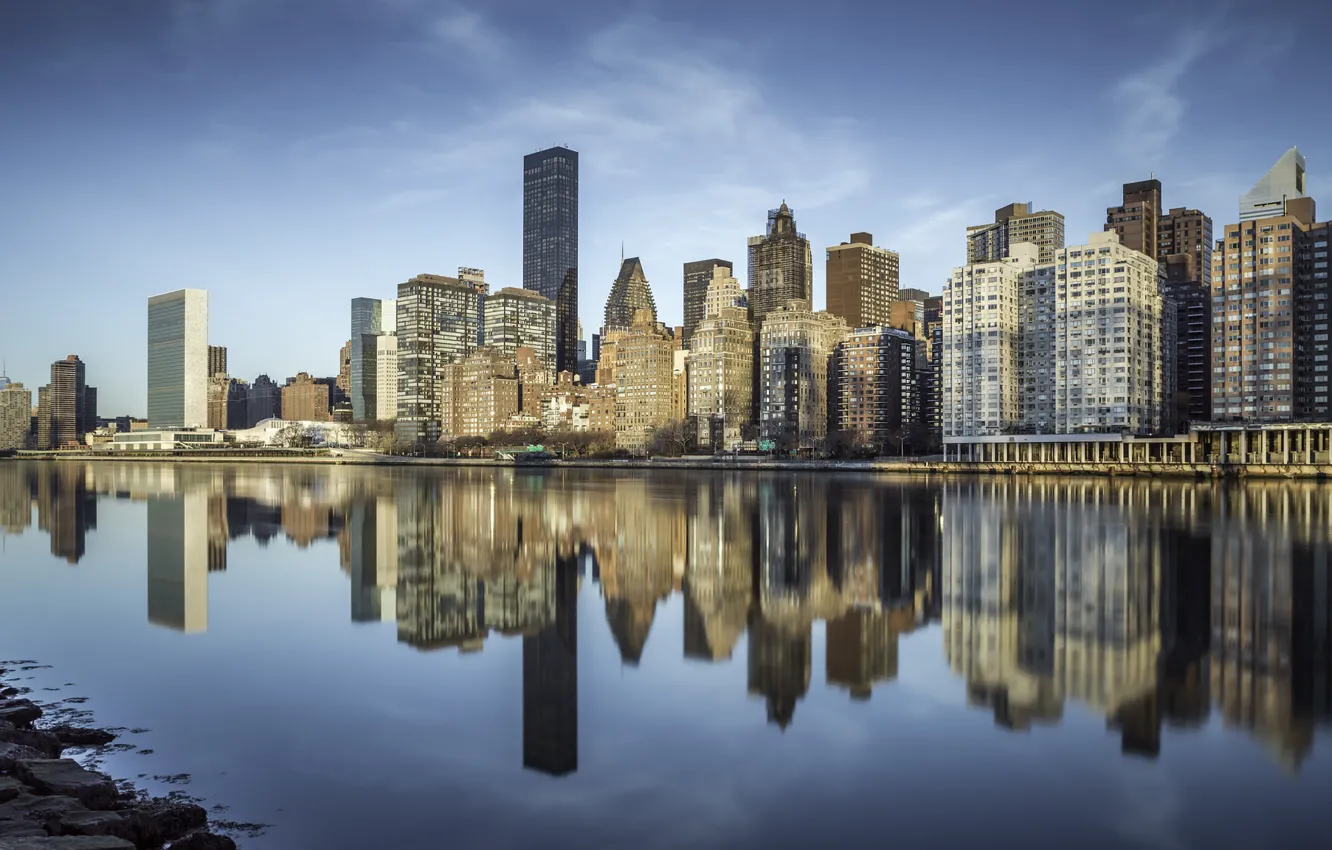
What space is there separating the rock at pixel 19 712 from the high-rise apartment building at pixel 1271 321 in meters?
156

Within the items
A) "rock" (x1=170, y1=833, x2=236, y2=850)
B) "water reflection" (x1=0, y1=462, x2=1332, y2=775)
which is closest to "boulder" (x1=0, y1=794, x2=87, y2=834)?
"rock" (x1=170, y1=833, x2=236, y2=850)

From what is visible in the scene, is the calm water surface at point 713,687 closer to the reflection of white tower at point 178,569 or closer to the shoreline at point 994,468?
the reflection of white tower at point 178,569

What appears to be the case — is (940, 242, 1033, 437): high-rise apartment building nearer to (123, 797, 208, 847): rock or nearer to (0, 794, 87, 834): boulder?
(123, 797, 208, 847): rock

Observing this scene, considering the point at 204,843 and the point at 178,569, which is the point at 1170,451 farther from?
the point at 204,843

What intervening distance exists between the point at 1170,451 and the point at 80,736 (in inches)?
6106

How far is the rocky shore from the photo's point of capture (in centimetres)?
913

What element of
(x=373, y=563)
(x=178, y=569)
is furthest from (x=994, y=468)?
(x=178, y=569)

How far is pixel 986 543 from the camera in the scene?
126 ft

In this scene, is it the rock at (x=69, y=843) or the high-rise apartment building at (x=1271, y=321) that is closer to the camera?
the rock at (x=69, y=843)

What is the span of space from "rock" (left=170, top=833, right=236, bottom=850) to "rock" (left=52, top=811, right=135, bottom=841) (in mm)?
488

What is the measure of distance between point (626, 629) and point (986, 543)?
21.9m

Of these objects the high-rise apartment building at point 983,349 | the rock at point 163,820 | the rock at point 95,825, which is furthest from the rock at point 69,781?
the high-rise apartment building at point 983,349

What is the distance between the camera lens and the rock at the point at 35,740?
12.6 m

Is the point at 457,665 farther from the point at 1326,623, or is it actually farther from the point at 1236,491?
the point at 1236,491
